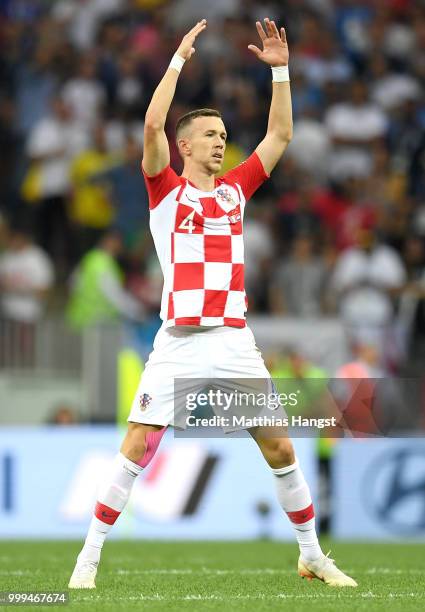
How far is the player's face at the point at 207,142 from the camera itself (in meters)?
7.60

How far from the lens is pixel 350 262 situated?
1554 cm

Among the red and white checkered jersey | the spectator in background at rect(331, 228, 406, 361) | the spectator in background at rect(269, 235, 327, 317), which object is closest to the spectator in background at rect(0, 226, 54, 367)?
the spectator in background at rect(269, 235, 327, 317)

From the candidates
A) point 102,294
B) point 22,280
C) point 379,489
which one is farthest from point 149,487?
point 22,280

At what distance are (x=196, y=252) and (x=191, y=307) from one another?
30 centimetres

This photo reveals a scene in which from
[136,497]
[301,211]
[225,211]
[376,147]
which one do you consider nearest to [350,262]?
[301,211]

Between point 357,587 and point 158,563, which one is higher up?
point 357,587

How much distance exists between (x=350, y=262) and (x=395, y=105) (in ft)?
10.7

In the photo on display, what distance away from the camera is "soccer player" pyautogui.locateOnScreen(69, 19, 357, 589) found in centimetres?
738

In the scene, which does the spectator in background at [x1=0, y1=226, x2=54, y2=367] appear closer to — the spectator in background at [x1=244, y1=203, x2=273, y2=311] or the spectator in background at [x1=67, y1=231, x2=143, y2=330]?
the spectator in background at [x1=67, y1=231, x2=143, y2=330]

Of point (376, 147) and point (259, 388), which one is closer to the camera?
point (259, 388)

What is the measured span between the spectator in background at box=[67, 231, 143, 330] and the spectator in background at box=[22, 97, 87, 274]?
119 centimetres

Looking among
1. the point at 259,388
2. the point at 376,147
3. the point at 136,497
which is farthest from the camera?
the point at 376,147

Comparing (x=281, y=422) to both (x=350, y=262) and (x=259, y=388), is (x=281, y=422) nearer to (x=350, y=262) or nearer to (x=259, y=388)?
(x=259, y=388)

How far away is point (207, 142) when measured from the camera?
762cm
